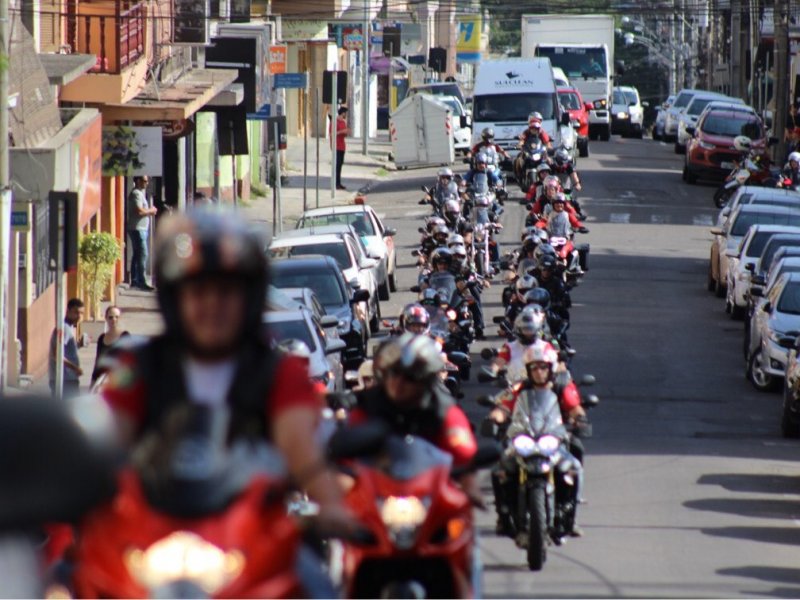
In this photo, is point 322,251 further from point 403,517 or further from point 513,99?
point 513,99

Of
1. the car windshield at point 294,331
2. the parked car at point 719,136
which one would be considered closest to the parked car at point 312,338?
the car windshield at point 294,331

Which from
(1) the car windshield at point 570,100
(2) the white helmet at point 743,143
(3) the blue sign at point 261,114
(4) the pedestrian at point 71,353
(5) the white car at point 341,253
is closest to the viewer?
(4) the pedestrian at point 71,353

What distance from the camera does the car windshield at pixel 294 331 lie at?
1762 cm

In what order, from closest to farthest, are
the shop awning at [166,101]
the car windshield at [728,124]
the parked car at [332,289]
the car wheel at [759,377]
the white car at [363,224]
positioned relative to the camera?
the parked car at [332,289]
the car wheel at [759,377]
the shop awning at [166,101]
the white car at [363,224]
the car windshield at [728,124]

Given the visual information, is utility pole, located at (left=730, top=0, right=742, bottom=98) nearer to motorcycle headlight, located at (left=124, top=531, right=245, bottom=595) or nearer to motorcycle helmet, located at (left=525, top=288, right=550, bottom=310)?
motorcycle helmet, located at (left=525, top=288, right=550, bottom=310)

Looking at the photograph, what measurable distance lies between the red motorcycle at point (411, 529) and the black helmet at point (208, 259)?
2.82 meters

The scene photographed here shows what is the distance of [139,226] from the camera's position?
2952 cm

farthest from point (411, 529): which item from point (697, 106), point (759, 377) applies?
point (697, 106)

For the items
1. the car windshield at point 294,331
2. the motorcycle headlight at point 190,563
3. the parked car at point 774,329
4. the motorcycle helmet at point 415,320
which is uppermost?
the motorcycle headlight at point 190,563

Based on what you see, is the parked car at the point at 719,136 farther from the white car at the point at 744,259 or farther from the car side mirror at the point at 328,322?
the car side mirror at the point at 328,322

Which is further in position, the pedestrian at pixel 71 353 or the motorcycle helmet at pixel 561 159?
the motorcycle helmet at pixel 561 159

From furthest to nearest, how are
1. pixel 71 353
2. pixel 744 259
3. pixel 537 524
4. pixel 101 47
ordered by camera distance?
pixel 744 259 → pixel 101 47 → pixel 71 353 → pixel 537 524

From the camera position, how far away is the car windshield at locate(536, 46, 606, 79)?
60.4 metres

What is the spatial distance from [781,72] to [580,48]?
12.9 meters
